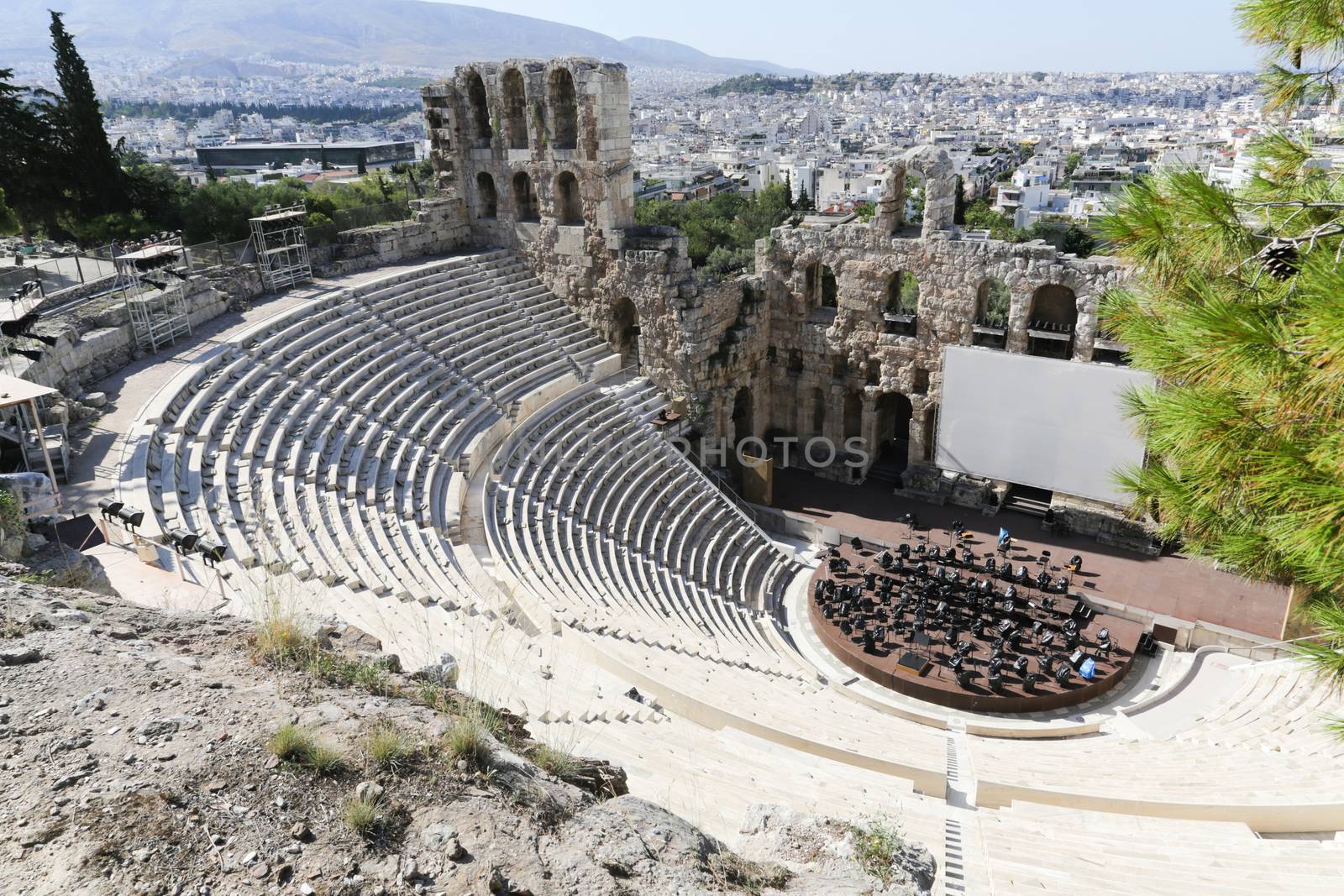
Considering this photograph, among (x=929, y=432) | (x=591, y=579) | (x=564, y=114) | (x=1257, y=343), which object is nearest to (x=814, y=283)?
(x=929, y=432)

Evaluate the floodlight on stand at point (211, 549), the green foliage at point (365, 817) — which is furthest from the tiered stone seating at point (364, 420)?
the green foliage at point (365, 817)

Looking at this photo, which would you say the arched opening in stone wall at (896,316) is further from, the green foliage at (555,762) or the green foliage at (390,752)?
the green foliage at (390,752)

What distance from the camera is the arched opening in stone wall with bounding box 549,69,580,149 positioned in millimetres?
23562

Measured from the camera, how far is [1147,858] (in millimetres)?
8734

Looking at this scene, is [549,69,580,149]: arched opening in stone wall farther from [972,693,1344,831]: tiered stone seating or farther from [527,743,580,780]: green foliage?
[527,743,580,780]: green foliage

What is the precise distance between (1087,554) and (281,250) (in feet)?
71.0

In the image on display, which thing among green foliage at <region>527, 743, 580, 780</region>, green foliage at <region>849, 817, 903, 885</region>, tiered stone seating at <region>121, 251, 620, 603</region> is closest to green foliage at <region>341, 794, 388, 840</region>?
green foliage at <region>527, 743, 580, 780</region>

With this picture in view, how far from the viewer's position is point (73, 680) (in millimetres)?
5562

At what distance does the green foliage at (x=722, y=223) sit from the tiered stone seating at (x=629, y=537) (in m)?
22.7

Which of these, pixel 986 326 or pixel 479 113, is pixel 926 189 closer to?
pixel 986 326

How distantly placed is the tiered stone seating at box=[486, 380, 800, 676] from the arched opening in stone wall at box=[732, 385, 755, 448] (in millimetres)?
3634

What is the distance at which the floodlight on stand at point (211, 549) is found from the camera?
10609 mm

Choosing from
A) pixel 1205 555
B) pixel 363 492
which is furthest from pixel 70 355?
pixel 1205 555

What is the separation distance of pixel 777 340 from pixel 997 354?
6668 millimetres
